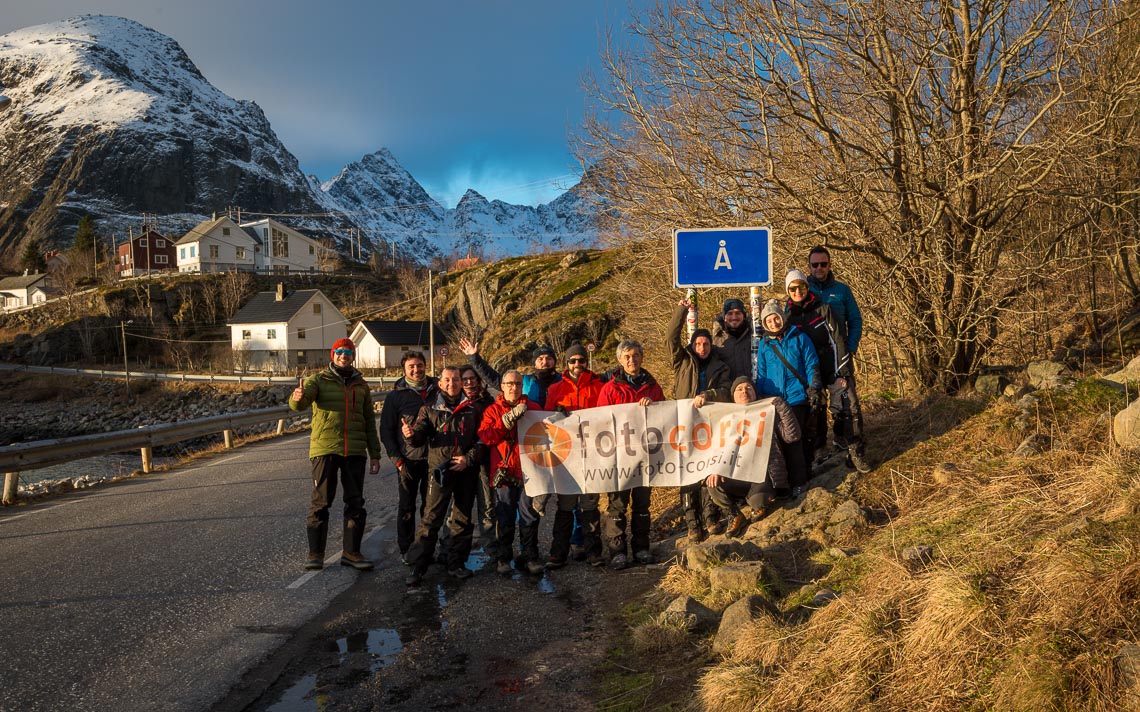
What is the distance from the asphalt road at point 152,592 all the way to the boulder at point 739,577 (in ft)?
10.5

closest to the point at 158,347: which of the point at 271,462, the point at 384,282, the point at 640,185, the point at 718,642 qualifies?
the point at 384,282

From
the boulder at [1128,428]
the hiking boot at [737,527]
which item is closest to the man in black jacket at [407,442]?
the hiking boot at [737,527]

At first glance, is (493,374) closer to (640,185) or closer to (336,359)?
(336,359)

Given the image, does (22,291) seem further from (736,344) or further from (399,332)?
(736,344)

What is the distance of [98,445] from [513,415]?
395 inches

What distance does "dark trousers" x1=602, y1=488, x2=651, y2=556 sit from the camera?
24.6 feet

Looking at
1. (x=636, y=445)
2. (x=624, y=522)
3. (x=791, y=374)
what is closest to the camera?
(x=791, y=374)

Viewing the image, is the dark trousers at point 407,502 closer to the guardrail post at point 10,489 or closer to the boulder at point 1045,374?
the boulder at point 1045,374

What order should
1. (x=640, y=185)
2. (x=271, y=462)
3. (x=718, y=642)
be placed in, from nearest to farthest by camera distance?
(x=718, y=642) < (x=640, y=185) < (x=271, y=462)

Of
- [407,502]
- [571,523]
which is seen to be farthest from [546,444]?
[407,502]

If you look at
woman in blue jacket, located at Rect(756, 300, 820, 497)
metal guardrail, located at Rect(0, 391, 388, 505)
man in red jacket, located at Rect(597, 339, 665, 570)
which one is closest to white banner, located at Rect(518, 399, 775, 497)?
man in red jacket, located at Rect(597, 339, 665, 570)

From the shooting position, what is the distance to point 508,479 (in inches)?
296

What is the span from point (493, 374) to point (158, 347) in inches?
3255

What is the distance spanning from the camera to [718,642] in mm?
4910
